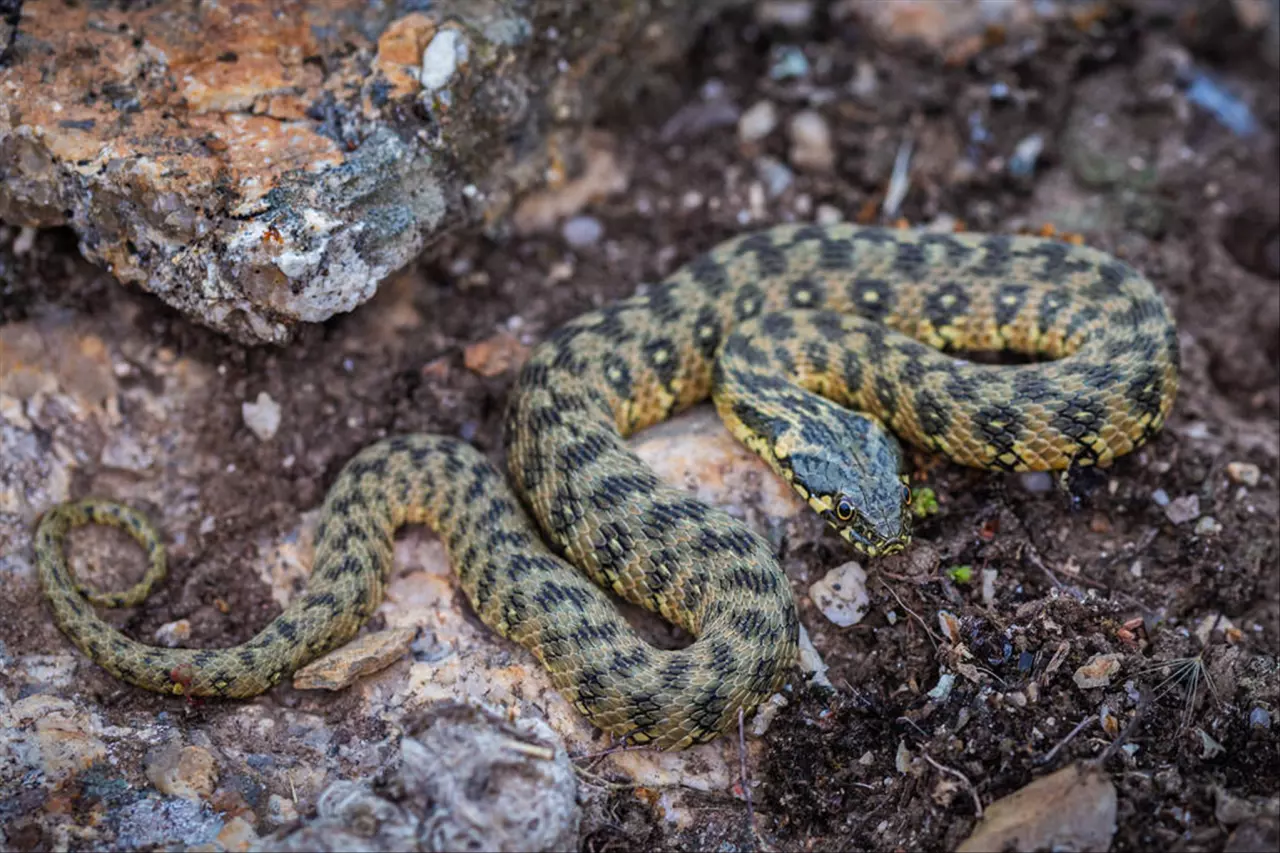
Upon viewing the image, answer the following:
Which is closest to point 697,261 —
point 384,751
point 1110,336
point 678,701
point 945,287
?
point 945,287

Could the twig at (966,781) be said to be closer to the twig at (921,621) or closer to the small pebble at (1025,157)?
the twig at (921,621)

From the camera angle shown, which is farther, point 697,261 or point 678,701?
point 697,261

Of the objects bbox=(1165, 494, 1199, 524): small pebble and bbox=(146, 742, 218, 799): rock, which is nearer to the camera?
bbox=(146, 742, 218, 799): rock

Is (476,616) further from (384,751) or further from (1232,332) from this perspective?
(1232,332)

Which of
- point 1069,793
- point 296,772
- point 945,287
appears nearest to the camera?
point 1069,793

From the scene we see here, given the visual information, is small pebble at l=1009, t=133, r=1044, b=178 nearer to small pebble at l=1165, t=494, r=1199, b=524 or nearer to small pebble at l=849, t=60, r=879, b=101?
small pebble at l=849, t=60, r=879, b=101

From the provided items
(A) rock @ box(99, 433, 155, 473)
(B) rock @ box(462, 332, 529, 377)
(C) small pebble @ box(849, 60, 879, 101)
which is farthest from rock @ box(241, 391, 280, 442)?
(C) small pebble @ box(849, 60, 879, 101)
